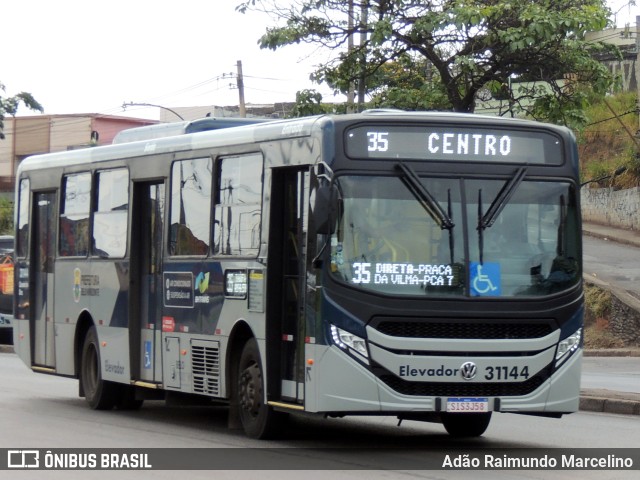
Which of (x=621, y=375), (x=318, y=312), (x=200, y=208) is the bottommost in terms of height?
(x=621, y=375)

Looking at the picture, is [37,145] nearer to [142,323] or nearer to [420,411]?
[142,323]

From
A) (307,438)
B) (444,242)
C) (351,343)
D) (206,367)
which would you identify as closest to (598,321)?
(206,367)

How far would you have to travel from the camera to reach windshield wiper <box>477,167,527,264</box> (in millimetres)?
11828

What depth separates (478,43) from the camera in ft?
66.7

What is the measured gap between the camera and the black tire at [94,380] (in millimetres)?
16578

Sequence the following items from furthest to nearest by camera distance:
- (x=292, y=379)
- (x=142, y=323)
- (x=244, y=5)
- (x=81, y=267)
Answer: (x=244, y=5) → (x=81, y=267) → (x=142, y=323) → (x=292, y=379)

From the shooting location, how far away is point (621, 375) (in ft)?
75.3

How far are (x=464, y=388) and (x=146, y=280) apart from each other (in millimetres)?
5116

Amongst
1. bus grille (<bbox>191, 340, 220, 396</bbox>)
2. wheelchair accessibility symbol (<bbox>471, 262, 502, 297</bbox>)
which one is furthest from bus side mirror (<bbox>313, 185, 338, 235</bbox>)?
bus grille (<bbox>191, 340, 220, 396</bbox>)

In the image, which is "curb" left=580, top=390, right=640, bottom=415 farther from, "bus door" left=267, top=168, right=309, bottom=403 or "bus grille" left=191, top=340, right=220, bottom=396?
"bus door" left=267, top=168, right=309, bottom=403

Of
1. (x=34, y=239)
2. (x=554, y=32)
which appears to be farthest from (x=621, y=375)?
(x=34, y=239)

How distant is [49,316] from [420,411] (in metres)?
7.84

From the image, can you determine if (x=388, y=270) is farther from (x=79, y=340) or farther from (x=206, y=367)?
(x=79, y=340)

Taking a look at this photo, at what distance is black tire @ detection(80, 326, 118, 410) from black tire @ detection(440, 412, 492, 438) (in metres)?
4.92
